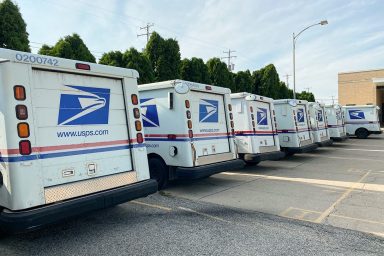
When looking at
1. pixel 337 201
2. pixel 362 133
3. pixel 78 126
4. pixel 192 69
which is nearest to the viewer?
pixel 78 126

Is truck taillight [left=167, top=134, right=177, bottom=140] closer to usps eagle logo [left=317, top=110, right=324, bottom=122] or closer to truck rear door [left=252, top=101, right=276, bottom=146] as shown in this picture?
truck rear door [left=252, top=101, right=276, bottom=146]

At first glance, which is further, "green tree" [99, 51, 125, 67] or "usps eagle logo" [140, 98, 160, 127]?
"green tree" [99, 51, 125, 67]

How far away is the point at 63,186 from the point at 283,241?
3137mm

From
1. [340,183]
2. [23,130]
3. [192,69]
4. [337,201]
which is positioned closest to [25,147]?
[23,130]

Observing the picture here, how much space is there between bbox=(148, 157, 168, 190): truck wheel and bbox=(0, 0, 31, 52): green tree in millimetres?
7547

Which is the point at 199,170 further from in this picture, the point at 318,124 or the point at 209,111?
the point at 318,124

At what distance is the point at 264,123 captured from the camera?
1120 centimetres

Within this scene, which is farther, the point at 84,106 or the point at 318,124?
the point at 318,124

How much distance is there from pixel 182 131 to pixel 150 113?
3.39 ft

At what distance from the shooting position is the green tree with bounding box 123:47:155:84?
15875mm

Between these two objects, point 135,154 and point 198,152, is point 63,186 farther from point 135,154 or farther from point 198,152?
point 198,152

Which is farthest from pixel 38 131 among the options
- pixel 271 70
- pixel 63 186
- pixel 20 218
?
pixel 271 70

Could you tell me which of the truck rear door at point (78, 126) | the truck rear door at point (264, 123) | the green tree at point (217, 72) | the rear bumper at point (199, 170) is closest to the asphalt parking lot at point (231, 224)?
the rear bumper at point (199, 170)

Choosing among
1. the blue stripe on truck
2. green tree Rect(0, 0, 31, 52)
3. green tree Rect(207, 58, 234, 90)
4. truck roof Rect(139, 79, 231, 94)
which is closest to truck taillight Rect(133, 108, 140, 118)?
the blue stripe on truck
